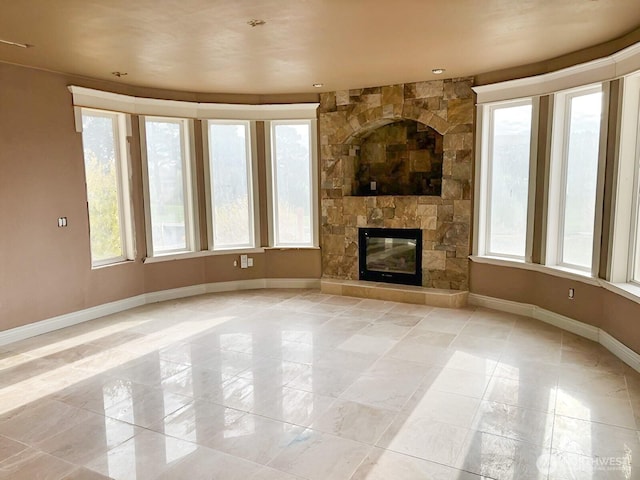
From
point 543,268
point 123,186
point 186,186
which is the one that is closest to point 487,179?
point 543,268

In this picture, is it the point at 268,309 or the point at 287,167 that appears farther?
the point at 287,167

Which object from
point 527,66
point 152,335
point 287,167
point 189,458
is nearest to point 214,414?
point 189,458

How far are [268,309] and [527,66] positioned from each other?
13.5 feet

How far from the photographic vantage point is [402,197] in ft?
20.3

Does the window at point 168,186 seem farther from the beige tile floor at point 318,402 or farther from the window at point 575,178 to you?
the window at point 575,178

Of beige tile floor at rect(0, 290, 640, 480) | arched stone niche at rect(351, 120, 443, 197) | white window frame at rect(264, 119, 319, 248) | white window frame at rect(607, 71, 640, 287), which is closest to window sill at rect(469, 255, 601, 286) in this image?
white window frame at rect(607, 71, 640, 287)

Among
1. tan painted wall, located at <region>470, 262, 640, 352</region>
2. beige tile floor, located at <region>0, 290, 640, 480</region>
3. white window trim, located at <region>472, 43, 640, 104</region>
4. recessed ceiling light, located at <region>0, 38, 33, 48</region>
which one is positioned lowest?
beige tile floor, located at <region>0, 290, 640, 480</region>

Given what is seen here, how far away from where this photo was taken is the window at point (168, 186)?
6.07 metres

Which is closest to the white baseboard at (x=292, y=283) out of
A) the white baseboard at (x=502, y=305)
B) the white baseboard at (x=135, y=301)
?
the white baseboard at (x=135, y=301)

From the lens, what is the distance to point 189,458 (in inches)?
106

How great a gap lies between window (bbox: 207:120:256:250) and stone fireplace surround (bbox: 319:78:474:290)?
1.10 metres

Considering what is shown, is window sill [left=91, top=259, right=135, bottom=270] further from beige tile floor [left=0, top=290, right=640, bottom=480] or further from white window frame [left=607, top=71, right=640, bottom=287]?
white window frame [left=607, top=71, right=640, bottom=287]

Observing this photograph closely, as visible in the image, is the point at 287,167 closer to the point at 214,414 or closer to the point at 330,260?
the point at 330,260

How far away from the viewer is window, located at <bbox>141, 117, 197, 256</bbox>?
19.9 feet
